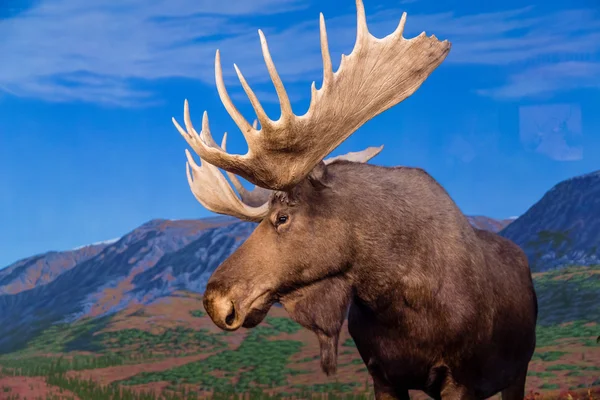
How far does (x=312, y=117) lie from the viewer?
304cm

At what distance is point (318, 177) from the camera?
10.5ft

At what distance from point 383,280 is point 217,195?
93 centimetres

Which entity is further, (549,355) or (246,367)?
(246,367)

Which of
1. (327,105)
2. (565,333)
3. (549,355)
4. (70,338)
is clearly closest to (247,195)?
(327,105)

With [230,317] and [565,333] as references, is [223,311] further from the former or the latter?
[565,333]

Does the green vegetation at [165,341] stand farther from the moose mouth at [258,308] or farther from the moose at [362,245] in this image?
the moose mouth at [258,308]

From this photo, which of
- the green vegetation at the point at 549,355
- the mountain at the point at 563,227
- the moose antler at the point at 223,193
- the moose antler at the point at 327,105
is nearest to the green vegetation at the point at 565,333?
the green vegetation at the point at 549,355

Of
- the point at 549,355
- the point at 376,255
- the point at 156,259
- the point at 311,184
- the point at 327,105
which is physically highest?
the point at 156,259

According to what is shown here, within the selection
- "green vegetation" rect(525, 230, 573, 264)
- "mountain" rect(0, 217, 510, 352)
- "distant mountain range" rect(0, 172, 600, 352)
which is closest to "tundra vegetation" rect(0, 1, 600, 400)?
"green vegetation" rect(525, 230, 573, 264)

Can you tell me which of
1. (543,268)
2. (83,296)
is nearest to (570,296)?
(543,268)

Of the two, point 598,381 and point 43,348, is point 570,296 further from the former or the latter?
point 43,348

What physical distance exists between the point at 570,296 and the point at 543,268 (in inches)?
30.1

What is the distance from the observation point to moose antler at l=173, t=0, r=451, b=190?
299cm

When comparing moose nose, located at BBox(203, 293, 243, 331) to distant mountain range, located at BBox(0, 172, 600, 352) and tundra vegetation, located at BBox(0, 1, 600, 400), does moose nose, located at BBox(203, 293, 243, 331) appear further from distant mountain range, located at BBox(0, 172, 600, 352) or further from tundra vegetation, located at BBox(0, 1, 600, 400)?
distant mountain range, located at BBox(0, 172, 600, 352)
